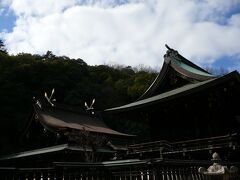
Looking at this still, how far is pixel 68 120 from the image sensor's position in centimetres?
3109

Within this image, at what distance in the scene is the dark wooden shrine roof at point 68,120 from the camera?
26064 millimetres

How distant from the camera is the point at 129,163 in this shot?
29.0ft

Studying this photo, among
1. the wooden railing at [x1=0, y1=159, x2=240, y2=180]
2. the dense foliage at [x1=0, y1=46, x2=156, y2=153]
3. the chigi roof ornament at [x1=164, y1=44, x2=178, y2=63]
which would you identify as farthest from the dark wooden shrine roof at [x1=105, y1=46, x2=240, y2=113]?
the dense foliage at [x1=0, y1=46, x2=156, y2=153]

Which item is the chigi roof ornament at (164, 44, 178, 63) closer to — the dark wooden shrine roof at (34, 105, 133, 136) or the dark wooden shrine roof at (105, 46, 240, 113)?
the dark wooden shrine roof at (105, 46, 240, 113)

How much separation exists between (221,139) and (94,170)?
7527 mm

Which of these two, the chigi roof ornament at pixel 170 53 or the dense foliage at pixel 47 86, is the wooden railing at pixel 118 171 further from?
the dense foliage at pixel 47 86

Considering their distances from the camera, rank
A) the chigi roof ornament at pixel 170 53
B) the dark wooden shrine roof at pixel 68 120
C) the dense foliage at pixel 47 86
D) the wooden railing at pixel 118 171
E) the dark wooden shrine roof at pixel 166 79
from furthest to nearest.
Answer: the dense foliage at pixel 47 86 → the dark wooden shrine roof at pixel 68 120 → the chigi roof ornament at pixel 170 53 → the dark wooden shrine roof at pixel 166 79 → the wooden railing at pixel 118 171

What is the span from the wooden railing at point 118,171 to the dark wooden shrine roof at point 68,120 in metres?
15.6

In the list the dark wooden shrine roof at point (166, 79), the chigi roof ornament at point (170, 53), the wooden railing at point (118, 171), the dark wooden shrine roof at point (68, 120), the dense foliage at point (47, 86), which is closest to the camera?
the wooden railing at point (118, 171)

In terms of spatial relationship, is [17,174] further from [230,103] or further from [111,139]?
[111,139]

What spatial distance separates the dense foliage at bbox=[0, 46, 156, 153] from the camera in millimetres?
41719

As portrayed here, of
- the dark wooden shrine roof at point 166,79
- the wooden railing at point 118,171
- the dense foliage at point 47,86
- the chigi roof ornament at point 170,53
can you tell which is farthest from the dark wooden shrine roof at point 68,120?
the wooden railing at point 118,171

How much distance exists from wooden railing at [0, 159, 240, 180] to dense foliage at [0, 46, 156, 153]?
96.3ft

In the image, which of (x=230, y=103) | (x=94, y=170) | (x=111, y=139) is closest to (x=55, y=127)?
(x=111, y=139)
